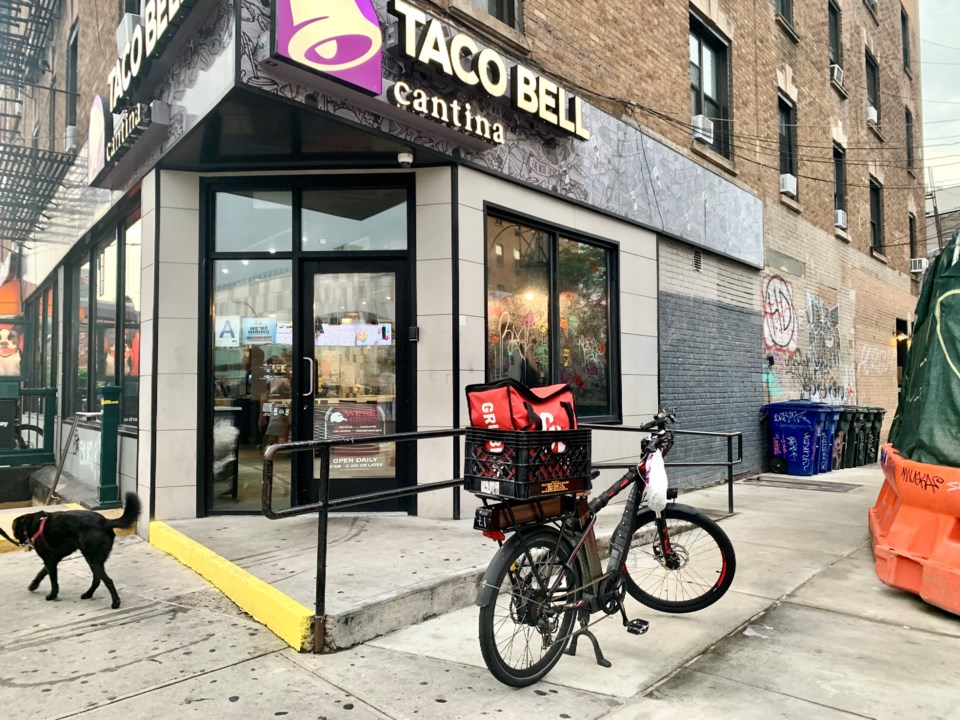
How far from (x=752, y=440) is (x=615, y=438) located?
15.1ft

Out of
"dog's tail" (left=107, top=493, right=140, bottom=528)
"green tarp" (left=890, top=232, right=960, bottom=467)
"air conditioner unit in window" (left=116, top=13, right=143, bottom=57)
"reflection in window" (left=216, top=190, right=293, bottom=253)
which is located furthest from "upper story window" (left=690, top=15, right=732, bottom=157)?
"dog's tail" (left=107, top=493, right=140, bottom=528)

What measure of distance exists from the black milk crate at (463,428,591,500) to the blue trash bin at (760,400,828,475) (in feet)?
30.5

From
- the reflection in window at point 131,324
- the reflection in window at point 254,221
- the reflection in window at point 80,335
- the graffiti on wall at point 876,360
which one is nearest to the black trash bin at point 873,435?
the graffiti on wall at point 876,360

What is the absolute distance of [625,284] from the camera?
340 inches

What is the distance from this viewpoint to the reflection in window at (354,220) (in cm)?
661

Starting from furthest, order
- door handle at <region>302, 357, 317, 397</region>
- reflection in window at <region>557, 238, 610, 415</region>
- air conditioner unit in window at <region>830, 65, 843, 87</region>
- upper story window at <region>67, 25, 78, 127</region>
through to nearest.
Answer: air conditioner unit in window at <region>830, 65, 843, 87</region>, upper story window at <region>67, 25, 78, 127</region>, reflection in window at <region>557, 238, 610, 415</region>, door handle at <region>302, 357, 317, 397</region>

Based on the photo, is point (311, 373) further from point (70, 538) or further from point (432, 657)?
point (432, 657)

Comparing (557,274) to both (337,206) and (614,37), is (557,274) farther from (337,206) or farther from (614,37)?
(614,37)

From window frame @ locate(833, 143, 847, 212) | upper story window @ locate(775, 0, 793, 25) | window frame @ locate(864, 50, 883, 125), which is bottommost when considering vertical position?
window frame @ locate(833, 143, 847, 212)

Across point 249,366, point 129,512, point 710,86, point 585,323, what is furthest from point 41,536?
point 710,86

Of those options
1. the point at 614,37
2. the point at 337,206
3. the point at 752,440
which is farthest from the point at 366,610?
the point at 752,440

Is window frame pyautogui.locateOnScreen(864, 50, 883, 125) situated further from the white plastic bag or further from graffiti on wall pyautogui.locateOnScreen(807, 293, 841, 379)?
the white plastic bag

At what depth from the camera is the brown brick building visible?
571 cm

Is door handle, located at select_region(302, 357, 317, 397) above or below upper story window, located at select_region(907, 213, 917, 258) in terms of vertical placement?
below
